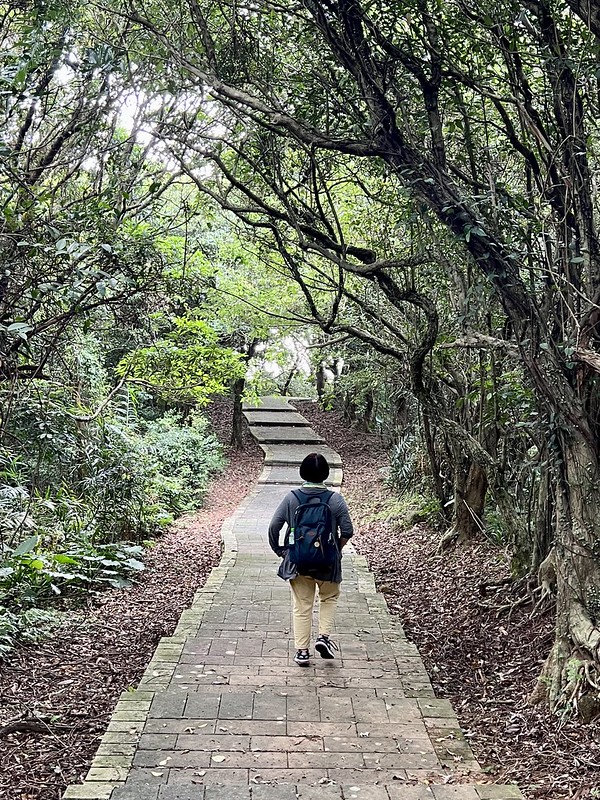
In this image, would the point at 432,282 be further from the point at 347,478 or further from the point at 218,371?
the point at 347,478

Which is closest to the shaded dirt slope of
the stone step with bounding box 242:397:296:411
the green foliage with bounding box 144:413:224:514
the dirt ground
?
the dirt ground

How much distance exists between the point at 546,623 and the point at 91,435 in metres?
6.26

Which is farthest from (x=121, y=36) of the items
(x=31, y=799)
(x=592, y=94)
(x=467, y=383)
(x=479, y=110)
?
(x=31, y=799)

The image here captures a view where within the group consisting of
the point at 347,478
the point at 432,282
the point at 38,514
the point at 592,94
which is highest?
the point at 592,94

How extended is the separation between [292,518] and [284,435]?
57.3 ft

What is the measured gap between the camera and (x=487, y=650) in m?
6.37

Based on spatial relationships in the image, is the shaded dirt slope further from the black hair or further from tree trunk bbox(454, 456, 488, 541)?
tree trunk bbox(454, 456, 488, 541)

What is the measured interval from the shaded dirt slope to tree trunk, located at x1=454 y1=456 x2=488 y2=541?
10.6 ft

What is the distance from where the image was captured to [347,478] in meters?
17.7

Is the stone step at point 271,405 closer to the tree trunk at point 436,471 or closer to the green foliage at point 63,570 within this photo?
the tree trunk at point 436,471

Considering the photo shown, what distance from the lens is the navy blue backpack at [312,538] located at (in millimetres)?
5566

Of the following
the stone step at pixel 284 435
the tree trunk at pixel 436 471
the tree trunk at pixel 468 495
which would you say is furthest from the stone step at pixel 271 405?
the tree trunk at pixel 468 495

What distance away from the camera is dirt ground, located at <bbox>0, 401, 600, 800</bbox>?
14.2ft

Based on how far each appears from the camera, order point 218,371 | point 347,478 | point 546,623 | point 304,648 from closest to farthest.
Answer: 1. point 304,648
2. point 546,623
3. point 218,371
4. point 347,478
